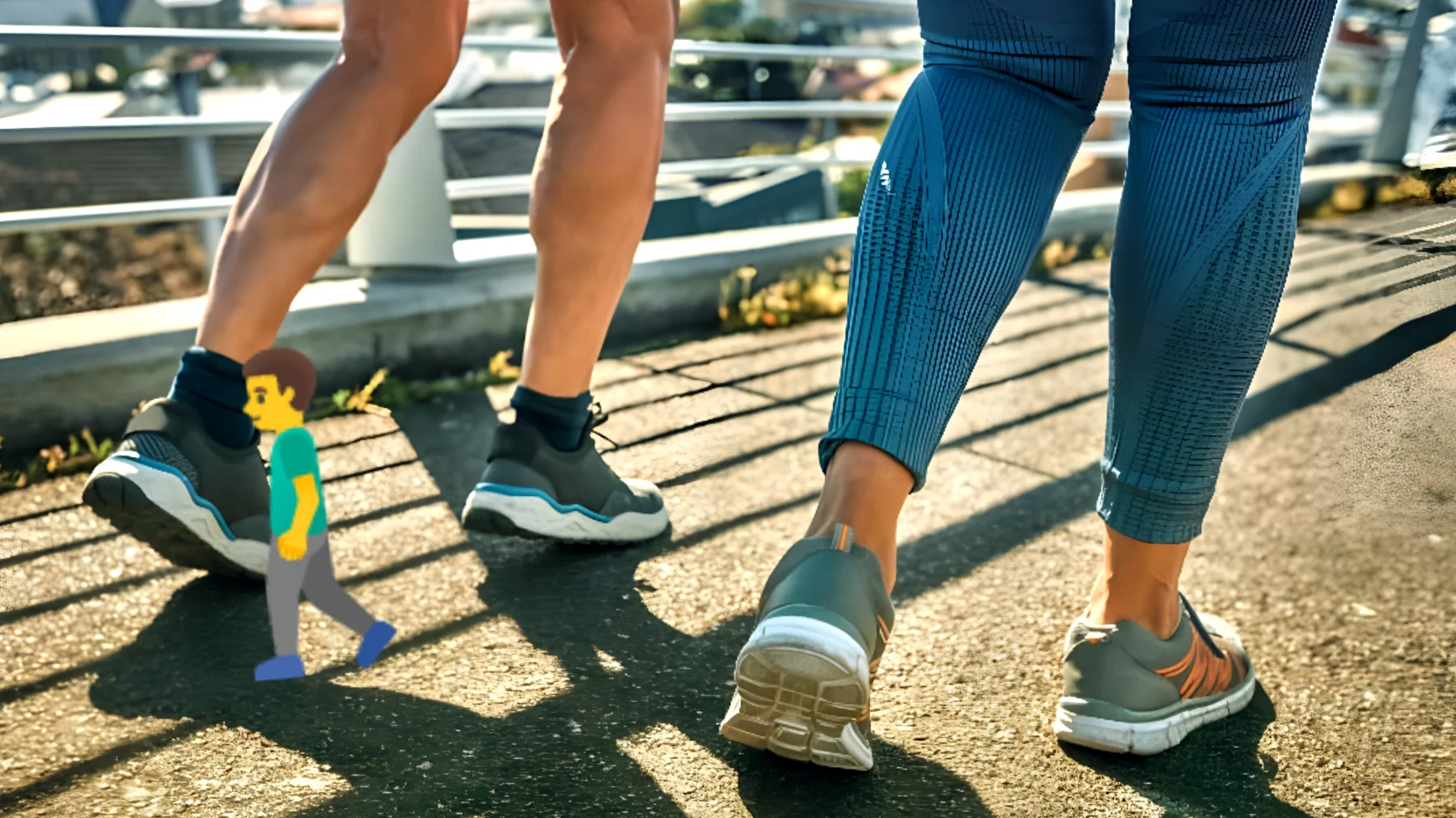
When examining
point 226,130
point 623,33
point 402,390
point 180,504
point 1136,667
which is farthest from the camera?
point 226,130

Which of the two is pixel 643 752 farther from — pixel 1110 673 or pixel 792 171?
pixel 792 171

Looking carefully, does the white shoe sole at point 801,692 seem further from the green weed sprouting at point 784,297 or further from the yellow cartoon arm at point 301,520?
the green weed sprouting at point 784,297

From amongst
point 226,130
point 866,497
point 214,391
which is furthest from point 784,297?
point 866,497

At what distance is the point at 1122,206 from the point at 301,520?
86 centimetres

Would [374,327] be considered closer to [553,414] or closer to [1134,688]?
[553,414]

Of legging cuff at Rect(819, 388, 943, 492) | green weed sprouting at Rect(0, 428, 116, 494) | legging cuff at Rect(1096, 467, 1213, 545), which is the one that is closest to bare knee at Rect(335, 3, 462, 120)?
legging cuff at Rect(819, 388, 943, 492)

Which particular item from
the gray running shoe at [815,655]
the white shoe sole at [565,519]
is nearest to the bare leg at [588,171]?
the white shoe sole at [565,519]

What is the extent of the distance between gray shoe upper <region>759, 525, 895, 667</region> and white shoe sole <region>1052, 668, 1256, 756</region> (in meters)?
0.29

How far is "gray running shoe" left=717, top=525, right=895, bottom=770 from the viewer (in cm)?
109

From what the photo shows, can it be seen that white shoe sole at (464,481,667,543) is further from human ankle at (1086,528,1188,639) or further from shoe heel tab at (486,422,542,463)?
human ankle at (1086,528,1188,639)

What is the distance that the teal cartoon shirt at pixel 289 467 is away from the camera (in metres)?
Answer: 1.09

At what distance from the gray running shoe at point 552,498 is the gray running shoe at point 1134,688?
0.74 metres

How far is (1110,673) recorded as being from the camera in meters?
1.34

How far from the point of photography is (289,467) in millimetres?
1088
